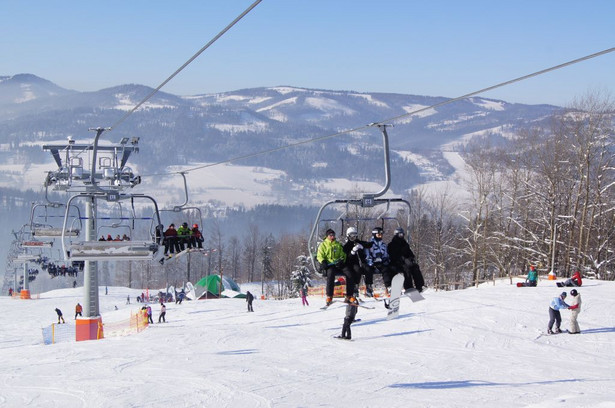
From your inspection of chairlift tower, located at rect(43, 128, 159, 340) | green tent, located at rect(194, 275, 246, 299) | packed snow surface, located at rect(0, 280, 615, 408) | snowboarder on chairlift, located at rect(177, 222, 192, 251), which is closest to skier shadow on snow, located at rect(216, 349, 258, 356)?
packed snow surface, located at rect(0, 280, 615, 408)

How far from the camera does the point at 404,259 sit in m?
15.5

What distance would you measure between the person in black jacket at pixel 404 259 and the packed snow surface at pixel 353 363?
7.71 ft

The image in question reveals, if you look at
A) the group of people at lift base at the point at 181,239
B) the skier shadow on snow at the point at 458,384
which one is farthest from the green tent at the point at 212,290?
the skier shadow on snow at the point at 458,384

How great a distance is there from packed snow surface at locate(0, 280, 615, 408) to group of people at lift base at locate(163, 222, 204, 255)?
9.67 ft

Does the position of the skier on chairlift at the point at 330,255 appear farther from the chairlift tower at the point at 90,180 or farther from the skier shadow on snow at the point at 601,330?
the chairlift tower at the point at 90,180

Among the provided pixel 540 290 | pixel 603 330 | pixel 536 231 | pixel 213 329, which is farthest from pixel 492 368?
pixel 536 231

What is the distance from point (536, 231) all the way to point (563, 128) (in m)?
8.39

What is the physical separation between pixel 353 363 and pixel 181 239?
8942 millimetres

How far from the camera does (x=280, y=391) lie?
14.6 meters

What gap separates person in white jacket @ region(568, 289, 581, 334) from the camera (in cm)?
→ 2239

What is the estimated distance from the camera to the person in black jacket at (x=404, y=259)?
15.5 metres

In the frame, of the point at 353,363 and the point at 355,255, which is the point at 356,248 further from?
the point at 353,363

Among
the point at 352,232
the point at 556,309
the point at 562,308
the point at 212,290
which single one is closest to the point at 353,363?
the point at 352,232

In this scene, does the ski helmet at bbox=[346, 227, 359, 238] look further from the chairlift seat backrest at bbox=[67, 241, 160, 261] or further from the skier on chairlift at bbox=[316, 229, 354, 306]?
the chairlift seat backrest at bbox=[67, 241, 160, 261]
